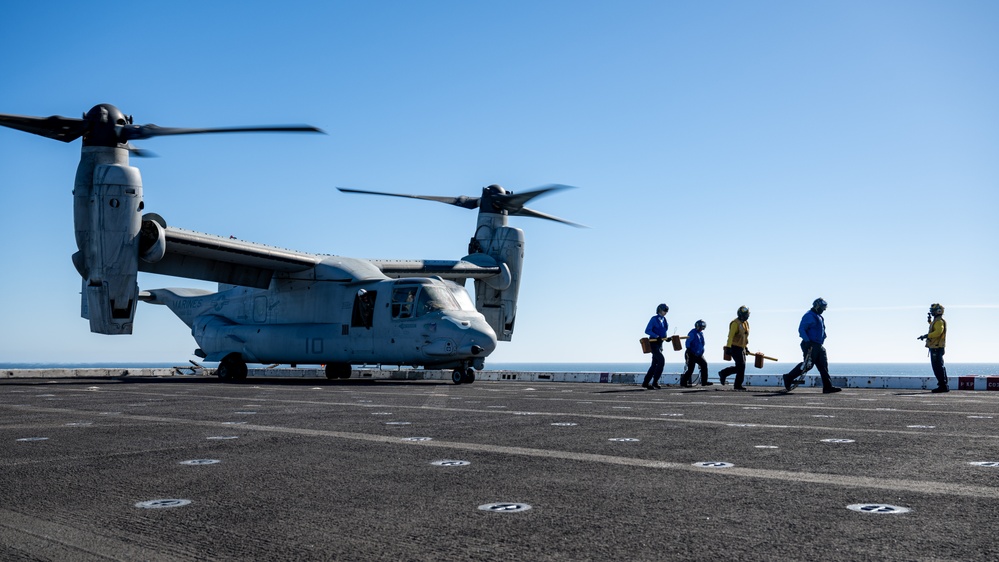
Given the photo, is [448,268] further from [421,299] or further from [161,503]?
[161,503]

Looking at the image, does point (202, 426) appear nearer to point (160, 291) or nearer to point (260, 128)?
point (260, 128)

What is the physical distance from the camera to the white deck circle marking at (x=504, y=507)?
4094 mm

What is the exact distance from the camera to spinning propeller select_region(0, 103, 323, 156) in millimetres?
20891

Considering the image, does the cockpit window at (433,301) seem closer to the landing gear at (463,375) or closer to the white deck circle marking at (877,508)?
the landing gear at (463,375)

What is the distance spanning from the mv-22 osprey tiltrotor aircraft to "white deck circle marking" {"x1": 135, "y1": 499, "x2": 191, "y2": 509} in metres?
16.5

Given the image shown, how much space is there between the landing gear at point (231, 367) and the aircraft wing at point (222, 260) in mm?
2289

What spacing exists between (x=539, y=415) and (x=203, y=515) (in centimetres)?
656

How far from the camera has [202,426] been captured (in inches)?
336

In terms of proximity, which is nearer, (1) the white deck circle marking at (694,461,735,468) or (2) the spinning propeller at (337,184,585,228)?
(1) the white deck circle marking at (694,461,735,468)

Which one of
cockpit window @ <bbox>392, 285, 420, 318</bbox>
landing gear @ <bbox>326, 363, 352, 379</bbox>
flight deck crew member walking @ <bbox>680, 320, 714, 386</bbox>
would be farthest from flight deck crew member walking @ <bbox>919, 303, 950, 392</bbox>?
landing gear @ <bbox>326, 363, 352, 379</bbox>

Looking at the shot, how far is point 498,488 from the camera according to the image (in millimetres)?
4785

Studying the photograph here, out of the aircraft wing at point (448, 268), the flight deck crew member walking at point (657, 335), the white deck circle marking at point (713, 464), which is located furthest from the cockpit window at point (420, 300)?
the white deck circle marking at point (713, 464)

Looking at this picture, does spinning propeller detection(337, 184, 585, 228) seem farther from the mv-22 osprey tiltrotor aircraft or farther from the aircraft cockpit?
the aircraft cockpit

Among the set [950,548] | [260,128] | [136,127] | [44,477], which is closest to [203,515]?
[44,477]
